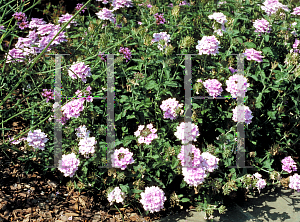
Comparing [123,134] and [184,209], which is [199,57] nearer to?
[123,134]

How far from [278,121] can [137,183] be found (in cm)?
174

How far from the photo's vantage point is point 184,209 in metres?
2.88

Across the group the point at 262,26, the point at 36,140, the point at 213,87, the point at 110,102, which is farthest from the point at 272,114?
the point at 36,140

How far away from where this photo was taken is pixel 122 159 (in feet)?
8.33

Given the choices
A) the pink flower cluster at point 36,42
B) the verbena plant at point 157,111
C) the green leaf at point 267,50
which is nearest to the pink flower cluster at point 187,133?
the verbena plant at point 157,111

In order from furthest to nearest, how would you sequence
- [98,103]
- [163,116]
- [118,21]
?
[118,21]
[98,103]
[163,116]

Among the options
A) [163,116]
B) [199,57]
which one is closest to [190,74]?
[199,57]

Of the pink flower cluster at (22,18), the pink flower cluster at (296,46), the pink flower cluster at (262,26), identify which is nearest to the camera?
the pink flower cluster at (22,18)

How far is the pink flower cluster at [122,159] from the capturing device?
2.54 m

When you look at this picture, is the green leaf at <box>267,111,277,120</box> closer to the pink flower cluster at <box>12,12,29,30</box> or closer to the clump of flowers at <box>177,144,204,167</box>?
the clump of flowers at <box>177,144,204,167</box>

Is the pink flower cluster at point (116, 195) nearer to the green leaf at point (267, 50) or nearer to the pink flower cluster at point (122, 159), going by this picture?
the pink flower cluster at point (122, 159)

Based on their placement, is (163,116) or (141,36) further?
(141,36)

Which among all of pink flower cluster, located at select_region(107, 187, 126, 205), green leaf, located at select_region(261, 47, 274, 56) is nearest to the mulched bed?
pink flower cluster, located at select_region(107, 187, 126, 205)

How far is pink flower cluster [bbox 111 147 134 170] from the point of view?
2.54m
